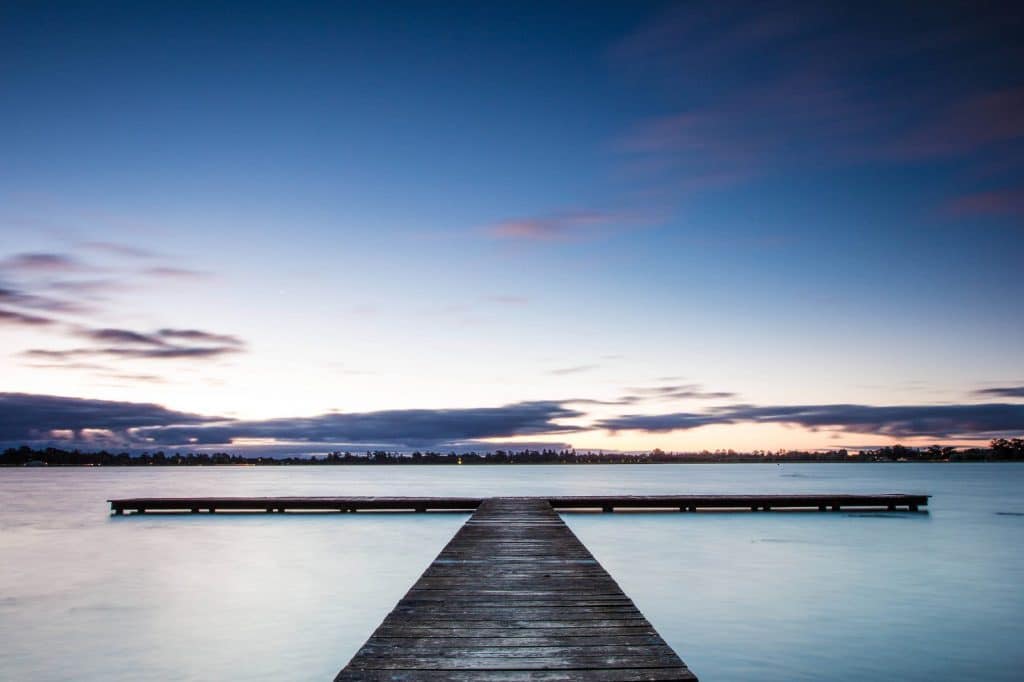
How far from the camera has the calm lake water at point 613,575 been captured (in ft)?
31.9

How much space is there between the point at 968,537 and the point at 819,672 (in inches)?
662

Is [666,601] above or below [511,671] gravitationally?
below

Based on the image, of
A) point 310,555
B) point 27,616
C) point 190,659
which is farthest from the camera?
point 310,555

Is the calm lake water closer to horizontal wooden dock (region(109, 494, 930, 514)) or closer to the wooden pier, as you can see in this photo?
horizontal wooden dock (region(109, 494, 930, 514))

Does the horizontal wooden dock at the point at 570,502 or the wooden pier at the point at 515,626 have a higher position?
the wooden pier at the point at 515,626

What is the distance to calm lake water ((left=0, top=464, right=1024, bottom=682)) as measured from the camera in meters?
9.72

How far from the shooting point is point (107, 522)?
26.6 meters

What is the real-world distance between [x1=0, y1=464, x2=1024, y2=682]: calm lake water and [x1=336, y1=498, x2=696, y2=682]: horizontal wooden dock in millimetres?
2640

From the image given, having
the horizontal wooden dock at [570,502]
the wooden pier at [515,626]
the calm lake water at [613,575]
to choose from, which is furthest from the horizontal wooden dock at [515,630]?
the horizontal wooden dock at [570,502]

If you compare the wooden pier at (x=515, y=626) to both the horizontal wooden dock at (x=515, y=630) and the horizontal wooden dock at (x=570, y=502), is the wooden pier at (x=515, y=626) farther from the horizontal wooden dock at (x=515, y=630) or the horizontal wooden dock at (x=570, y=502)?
the horizontal wooden dock at (x=570, y=502)

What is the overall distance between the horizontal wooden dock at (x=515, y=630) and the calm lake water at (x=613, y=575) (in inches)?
104

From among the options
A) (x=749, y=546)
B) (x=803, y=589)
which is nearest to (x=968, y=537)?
(x=749, y=546)

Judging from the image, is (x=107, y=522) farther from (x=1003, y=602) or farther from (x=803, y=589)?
(x=1003, y=602)

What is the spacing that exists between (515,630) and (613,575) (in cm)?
1016
